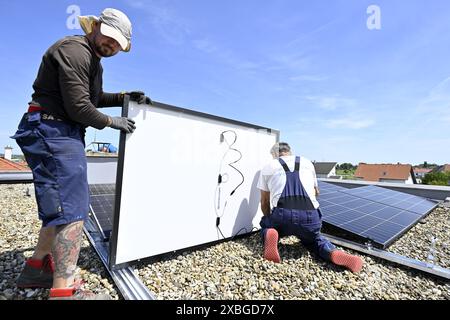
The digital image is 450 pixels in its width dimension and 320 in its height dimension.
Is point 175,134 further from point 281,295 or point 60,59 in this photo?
point 281,295

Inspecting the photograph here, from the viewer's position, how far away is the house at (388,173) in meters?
31.9

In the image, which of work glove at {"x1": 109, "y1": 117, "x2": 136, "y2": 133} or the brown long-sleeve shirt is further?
work glove at {"x1": 109, "y1": 117, "x2": 136, "y2": 133}

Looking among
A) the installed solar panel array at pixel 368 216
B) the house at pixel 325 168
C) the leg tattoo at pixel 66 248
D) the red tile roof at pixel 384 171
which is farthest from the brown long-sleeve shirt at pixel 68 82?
the house at pixel 325 168

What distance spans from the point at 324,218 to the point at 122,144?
298cm

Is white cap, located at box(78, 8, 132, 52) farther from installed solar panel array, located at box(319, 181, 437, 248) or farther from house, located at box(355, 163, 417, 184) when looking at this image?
house, located at box(355, 163, 417, 184)

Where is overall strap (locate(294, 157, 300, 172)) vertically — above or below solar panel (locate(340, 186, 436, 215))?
above

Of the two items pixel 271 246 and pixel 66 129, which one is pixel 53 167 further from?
pixel 271 246

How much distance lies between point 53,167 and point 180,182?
1.17 metres

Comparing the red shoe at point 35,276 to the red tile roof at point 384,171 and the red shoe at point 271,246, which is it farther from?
the red tile roof at point 384,171

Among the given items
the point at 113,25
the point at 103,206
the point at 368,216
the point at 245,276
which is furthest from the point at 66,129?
the point at 368,216

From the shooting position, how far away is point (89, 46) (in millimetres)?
1624

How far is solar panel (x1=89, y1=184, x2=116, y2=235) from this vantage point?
2650 mm

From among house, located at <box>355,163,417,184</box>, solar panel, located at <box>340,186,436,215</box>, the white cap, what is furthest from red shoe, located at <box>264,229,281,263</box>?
house, located at <box>355,163,417,184</box>
